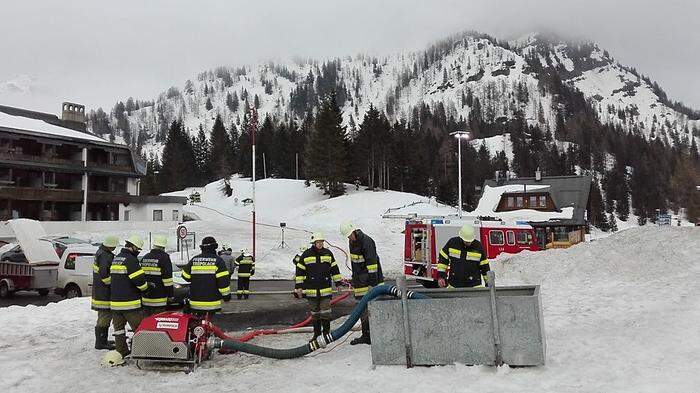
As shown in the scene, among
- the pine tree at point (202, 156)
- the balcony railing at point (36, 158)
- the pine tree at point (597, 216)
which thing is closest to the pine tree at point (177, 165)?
the pine tree at point (202, 156)

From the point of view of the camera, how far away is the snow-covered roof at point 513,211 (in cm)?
5368

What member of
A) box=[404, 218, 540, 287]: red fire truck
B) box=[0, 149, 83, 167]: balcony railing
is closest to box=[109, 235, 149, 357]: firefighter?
box=[404, 218, 540, 287]: red fire truck

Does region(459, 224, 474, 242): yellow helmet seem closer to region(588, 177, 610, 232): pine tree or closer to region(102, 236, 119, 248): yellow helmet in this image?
region(102, 236, 119, 248): yellow helmet

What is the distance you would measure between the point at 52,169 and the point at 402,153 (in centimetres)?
4423

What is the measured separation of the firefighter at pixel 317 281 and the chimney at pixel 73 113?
59.5 metres

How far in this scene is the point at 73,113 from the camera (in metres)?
60.1

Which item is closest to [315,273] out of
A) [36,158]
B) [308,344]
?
[308,344]

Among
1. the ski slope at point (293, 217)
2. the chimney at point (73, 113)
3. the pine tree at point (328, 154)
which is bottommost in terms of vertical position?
the ski slope at point (293, 217)

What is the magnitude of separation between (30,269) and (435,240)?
570 inches

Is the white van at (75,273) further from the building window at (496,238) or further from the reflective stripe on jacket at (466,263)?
the building window at (496,238)

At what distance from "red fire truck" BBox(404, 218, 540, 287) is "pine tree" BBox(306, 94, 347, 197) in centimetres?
4091

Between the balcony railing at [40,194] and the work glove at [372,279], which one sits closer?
Answer: the work glove at [372,279]

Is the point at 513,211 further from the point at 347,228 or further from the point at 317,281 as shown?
the point at 317,281

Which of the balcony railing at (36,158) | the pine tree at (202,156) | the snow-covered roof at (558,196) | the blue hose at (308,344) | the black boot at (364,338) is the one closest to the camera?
the blue hose at (308,344)
